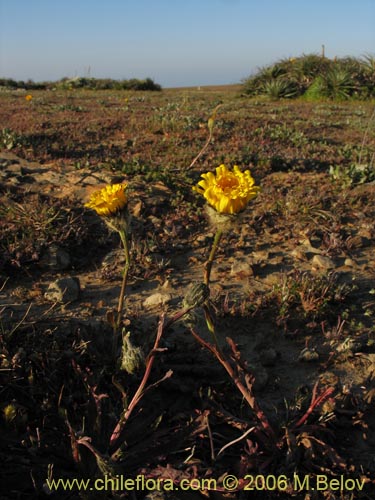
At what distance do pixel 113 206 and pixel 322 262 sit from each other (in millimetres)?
2297

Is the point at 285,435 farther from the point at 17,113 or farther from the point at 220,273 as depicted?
the point at 17,113

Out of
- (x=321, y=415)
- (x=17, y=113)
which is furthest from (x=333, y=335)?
(x=17, y=113)

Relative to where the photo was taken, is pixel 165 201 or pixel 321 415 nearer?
pixel 321 415

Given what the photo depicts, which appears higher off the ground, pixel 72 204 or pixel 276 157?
pixel 276 157

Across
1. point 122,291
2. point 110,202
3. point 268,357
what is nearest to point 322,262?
point 268,357

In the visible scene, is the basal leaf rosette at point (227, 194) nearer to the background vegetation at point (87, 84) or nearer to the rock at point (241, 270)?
the rock at point (241, 270)

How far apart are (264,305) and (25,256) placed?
209cm

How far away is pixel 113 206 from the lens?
2.27m

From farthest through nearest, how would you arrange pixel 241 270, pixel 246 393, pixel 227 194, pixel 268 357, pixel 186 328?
pixel 241 270 → pixel 186 328 → pixel 268 357 → pixel 246 393 → pixel 227 194

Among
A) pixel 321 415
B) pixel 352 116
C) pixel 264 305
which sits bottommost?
pixel 321 415

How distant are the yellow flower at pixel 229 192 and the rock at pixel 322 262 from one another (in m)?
2.15

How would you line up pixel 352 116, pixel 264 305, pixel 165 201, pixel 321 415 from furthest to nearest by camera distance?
pixel 352 116, pixel 165 201, pixel 264 305, pixel 321 415

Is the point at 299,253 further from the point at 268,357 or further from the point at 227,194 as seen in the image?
the point at 227,194

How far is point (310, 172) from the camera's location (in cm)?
587
